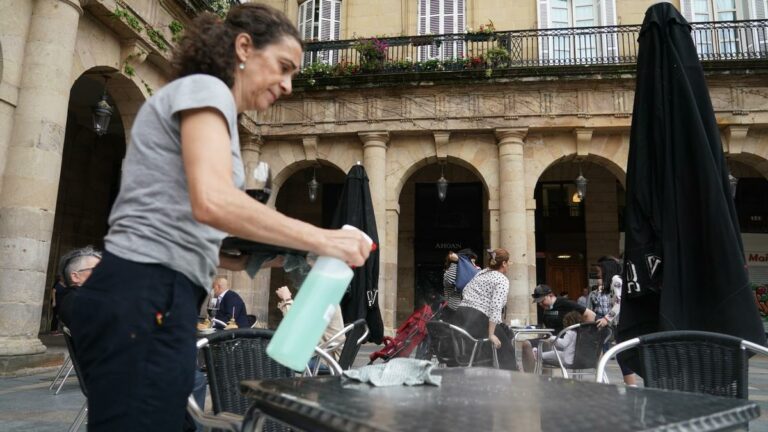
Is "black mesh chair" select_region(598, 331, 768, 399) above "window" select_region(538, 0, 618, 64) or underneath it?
underneath

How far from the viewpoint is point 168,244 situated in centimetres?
139

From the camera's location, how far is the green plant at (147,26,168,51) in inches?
401

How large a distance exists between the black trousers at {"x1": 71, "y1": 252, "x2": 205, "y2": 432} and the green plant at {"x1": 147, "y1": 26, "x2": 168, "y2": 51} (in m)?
10.1

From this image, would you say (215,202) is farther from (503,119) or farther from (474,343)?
(503,119)

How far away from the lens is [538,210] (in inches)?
745

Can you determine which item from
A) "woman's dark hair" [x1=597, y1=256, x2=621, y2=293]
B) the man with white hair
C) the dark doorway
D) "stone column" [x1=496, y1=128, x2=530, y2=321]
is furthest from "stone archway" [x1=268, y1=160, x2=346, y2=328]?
"woman's dark hair" [x1=597, y1=256, x2=621, y2=293]

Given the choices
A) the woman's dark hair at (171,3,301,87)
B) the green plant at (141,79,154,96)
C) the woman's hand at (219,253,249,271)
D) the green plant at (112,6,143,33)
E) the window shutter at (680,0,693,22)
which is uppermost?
the window shutter at (680,0,693,22)

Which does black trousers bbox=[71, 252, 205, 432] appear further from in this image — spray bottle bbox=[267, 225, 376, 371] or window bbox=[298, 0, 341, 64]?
window bbox=[298, 0, 341, 64]

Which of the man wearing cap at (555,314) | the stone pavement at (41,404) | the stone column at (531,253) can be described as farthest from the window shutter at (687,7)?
the stone pavement at (41,404)

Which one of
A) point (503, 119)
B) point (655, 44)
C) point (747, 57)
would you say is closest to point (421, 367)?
point (655, 44)

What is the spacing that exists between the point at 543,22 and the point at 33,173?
13.2m

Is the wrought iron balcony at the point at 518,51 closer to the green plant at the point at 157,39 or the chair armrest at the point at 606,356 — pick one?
the green plant at the point at 157,39

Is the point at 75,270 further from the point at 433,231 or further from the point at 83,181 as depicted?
the point at 433,231

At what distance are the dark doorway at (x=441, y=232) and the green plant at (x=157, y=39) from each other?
34.3 ft
